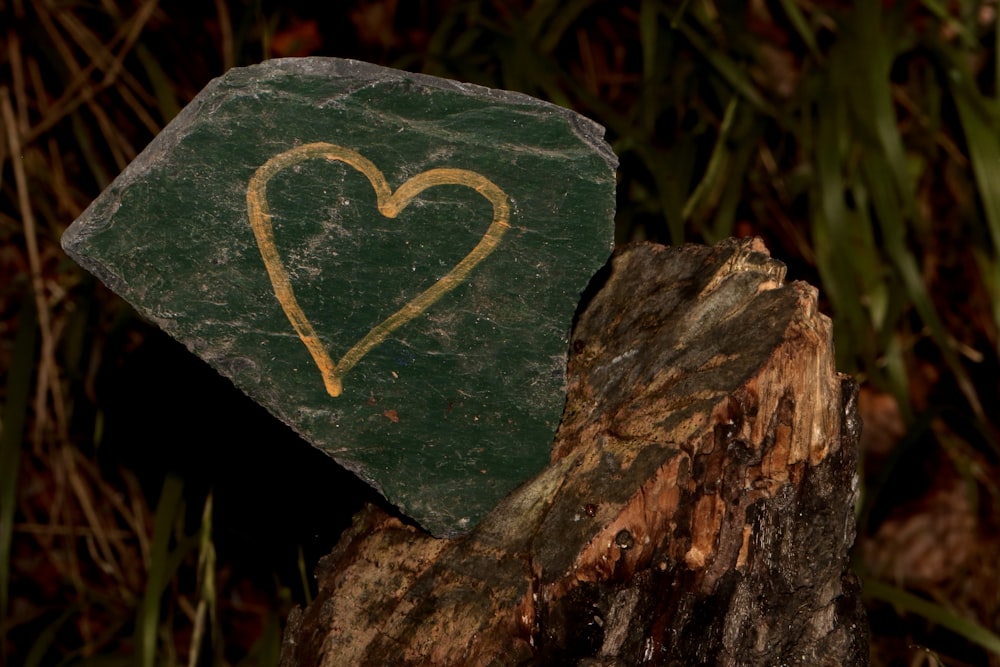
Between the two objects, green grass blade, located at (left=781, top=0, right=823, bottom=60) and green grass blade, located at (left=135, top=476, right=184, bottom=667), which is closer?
green grass blade, located at (left=135, top=476, right=184, bottom=667)

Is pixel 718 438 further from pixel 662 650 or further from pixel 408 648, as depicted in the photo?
pixel 408 648

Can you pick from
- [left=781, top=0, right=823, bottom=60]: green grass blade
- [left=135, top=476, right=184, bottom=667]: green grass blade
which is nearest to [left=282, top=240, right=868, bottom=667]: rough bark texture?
[left=135, top=476, right=184, bottom=667]: green grass blade

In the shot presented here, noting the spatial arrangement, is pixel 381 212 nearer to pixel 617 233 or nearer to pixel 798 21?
pixel 617 233

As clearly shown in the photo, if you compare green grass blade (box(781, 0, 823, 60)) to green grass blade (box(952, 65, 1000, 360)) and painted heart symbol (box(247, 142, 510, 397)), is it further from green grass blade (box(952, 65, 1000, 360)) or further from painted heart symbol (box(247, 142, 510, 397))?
painted heart symbol (box(247, 142, 510, 397))

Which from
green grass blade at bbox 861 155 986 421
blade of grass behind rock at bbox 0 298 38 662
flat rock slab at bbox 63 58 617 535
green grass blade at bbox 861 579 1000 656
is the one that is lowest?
green grass blade at bbox 861 579 1000 656

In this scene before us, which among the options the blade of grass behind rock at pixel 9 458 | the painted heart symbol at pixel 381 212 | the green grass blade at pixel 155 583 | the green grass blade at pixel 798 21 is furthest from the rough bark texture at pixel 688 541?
the green grass blade at pixel 798 21

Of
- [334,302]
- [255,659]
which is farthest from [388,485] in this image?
[255,659]
